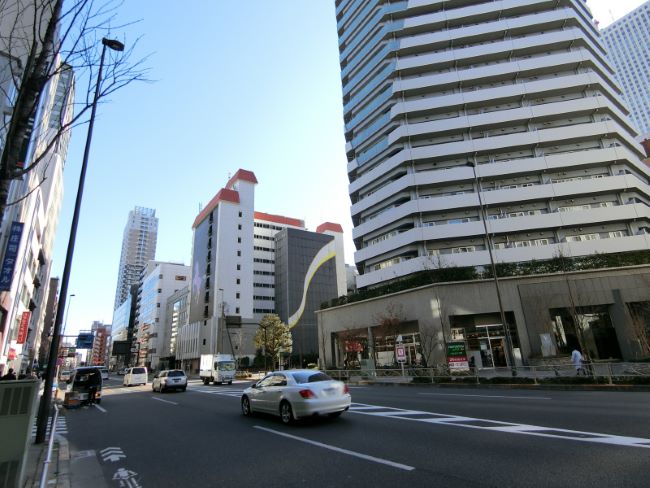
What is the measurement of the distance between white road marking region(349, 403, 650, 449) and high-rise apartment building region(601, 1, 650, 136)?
14885 cm

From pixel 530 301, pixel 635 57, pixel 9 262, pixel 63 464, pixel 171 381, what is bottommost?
pixel 63 464

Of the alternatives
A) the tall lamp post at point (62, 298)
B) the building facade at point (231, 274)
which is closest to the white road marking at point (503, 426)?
the tall lamp post at point (62, 298)

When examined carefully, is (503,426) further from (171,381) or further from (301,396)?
(171,381)

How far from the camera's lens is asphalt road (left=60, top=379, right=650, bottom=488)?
5406 millimetres

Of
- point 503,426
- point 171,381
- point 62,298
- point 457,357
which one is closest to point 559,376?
point 457,357

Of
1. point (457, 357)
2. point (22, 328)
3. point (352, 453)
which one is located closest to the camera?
point (352, 453)

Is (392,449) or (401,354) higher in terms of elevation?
(401,354)

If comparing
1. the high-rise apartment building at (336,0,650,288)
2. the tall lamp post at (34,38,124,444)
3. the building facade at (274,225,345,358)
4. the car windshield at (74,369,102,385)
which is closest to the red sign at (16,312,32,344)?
the car windshield at (74,369,102,385)

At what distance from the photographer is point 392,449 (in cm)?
695

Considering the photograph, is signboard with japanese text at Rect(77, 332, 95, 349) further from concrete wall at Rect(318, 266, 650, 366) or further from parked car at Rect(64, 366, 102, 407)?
concrete wall at Rect(318, 266, 650, 366)

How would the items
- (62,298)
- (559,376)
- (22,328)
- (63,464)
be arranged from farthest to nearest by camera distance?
→ (22,328), (559,376), (62,298), (63,464)

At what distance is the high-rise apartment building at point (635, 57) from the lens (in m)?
121

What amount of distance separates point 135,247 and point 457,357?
654 feet

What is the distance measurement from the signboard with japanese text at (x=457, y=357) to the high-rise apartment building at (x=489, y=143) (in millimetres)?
15097
